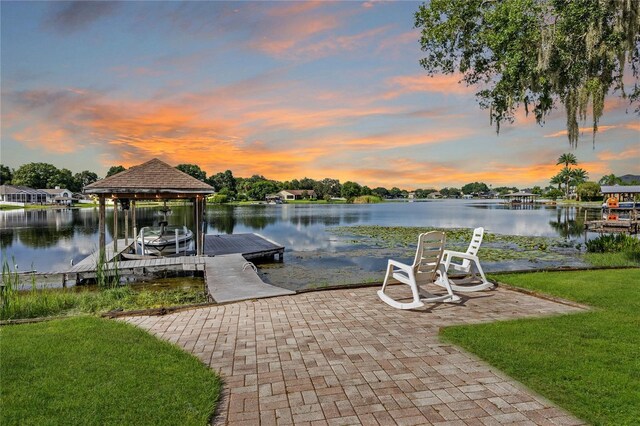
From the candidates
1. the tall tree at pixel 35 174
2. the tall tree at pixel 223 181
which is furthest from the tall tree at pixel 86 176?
the tall tree at pixel 223 181

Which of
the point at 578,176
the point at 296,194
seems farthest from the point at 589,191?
the point at 296,194

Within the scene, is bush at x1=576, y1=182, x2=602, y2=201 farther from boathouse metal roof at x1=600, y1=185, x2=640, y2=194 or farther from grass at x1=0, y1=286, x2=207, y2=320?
grass at x1=0, y1=286, x2=207, y2=320

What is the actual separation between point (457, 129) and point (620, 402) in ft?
85.5

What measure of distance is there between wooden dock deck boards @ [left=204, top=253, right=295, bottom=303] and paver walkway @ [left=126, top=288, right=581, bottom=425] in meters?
1.08

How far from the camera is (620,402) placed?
305 centimetres

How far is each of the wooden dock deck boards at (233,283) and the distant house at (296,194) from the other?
117983 millimetres

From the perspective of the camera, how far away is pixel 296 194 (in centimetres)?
13762

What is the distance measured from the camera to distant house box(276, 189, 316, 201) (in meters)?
133

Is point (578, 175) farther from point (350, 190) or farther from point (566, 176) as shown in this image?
point (350, 190)

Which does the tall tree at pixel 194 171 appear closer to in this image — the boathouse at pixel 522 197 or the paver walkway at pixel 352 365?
the boathouse at pixel 522 197

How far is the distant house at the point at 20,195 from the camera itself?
80.9 meters

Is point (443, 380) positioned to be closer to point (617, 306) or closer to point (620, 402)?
point (620, 402)

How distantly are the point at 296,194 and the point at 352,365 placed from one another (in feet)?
441

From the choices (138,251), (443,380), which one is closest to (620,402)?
(443,380)
